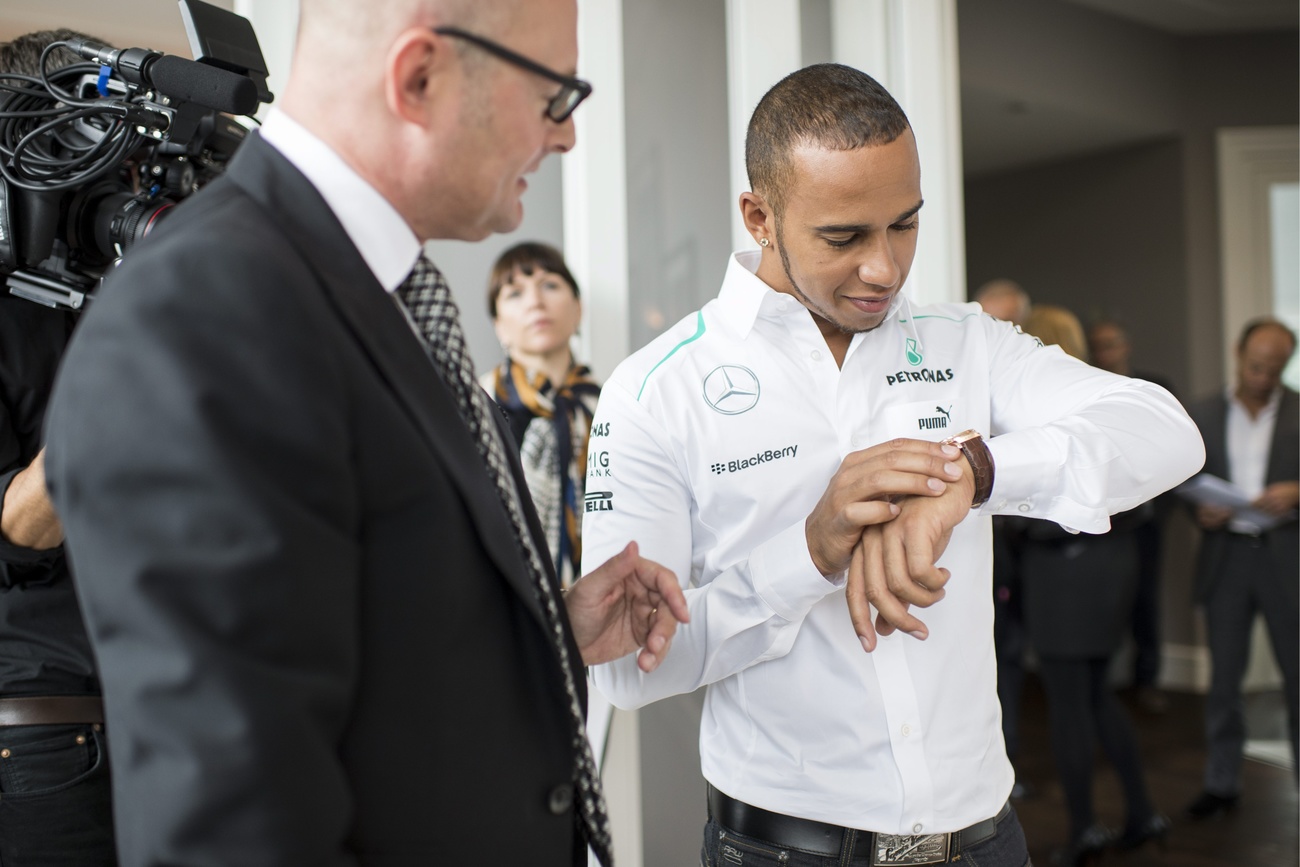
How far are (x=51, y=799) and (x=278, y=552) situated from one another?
968mm

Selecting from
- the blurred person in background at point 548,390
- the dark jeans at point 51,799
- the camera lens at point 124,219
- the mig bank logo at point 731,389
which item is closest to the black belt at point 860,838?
the mig bank logo at point 731,389

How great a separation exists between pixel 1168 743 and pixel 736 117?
387cm

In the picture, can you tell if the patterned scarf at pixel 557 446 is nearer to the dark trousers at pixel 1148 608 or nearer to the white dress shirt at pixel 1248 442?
the white dress shirt at pixel 1248 442

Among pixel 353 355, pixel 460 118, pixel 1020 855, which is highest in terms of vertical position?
pixel 460 118

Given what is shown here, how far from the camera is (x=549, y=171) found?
2.87 metres

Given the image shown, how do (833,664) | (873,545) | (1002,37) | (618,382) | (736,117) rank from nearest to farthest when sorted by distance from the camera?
1. (873,545)
2. (833,664)
3. (618,382)
4. (736,117)
5. (1002,37)

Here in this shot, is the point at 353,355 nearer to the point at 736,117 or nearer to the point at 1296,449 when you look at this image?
the point at 736,117

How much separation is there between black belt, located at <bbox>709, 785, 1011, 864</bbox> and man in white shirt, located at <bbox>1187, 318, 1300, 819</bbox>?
3.09m

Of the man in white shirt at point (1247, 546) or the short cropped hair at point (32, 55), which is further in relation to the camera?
the man in white shirt at point (1247, 546)

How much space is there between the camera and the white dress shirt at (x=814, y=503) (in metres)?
1.14

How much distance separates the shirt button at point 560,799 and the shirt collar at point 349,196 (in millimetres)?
390

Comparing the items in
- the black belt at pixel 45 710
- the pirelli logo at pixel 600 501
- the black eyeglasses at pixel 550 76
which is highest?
the black eyeglasses at pixel 550 76

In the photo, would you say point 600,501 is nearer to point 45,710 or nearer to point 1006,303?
point 45,710

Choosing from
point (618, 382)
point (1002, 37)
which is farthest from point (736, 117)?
point (1002, 37)
